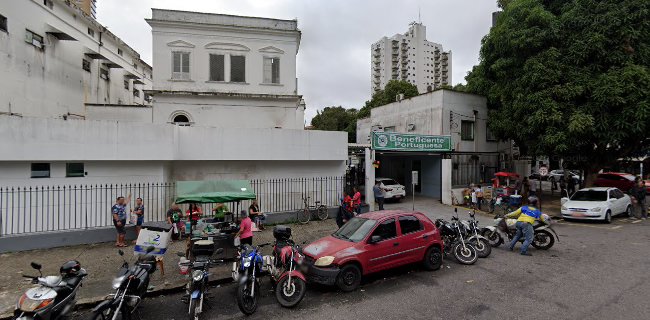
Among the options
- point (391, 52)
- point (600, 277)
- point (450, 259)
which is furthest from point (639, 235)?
point (391, 52)

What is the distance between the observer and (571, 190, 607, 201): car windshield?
1384 cm

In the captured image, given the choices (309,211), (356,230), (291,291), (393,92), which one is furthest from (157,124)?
(393,92)

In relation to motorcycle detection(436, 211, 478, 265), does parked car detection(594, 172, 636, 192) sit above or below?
above

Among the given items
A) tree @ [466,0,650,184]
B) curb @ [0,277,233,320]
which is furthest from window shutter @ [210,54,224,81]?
tree @ [466,0,650,184]

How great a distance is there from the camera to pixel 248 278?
562 centimetres

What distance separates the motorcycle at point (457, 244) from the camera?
8102 millimetres

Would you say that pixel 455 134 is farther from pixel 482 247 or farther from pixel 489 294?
pixel 489 294

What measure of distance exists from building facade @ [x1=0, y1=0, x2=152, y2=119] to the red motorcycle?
14.1m

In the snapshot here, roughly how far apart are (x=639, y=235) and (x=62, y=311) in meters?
16.3

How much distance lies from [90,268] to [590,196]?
18755mm

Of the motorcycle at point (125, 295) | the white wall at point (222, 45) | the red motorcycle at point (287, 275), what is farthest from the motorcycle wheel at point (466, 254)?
the white wall at point (222, 45)

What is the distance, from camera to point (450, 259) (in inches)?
337

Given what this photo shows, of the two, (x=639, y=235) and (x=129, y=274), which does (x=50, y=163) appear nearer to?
(x=129, y=274)

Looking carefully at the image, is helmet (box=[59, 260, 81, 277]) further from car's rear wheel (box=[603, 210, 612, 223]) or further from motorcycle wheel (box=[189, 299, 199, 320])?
car's rear wheel (box=[603, 210, 612, 223])
